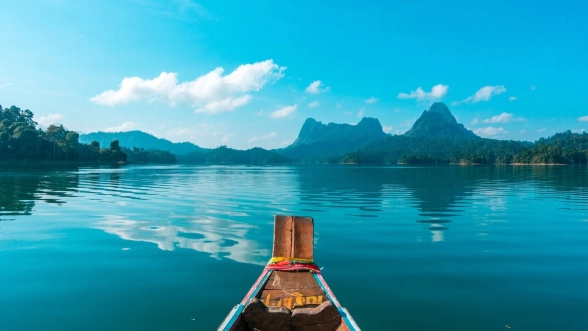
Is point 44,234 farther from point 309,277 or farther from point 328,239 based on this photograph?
point 309,277

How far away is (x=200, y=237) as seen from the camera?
1496 cm

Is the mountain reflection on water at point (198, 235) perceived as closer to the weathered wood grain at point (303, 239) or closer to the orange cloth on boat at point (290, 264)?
the weathered wood grain at point (303, 239)

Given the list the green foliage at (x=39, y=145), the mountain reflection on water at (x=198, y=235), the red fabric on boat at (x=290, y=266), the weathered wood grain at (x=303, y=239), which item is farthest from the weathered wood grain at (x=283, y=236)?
the green foliage at (x=39, y=145)

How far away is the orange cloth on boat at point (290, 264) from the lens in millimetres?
8367

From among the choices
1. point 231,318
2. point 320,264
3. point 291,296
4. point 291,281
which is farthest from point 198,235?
point 231,318

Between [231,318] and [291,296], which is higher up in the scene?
[231,318]

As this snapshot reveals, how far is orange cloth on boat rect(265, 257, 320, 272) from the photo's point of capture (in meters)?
8.37

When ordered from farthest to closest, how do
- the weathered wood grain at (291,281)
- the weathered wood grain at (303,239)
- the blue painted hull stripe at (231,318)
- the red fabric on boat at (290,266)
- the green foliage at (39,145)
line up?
the green foliage at (39,145) → the weathered wood grain at (303,239) → the red fabric on boat at (290,266) → the weathered wood grain at (291,281) → the blue painted hull stripe at (231,318)

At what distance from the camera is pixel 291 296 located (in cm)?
701

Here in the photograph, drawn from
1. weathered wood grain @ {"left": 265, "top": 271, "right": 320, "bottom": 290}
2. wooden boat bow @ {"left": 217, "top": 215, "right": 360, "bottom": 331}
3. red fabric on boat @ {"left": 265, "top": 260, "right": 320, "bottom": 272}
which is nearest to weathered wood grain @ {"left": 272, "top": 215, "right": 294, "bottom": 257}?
wooden boat bow @ {"left": 217, "top": 215, "right": 360, "bottom": 331}

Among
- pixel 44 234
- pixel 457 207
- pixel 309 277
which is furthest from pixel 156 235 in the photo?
pixel 457 207

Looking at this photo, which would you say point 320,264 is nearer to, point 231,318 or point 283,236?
point 283,236

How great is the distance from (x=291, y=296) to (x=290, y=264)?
1548 mm

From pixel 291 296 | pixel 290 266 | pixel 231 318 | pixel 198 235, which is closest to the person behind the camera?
pixel 231 318
